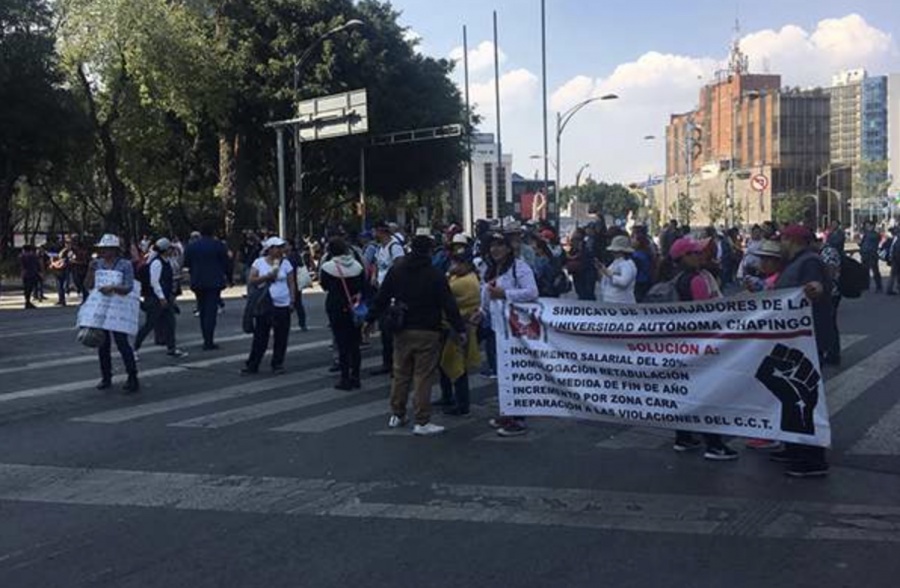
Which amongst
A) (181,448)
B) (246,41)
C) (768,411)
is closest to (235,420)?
(181,448)

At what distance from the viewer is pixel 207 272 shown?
1371cm

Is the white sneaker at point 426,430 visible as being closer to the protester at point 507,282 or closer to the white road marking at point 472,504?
the protester at point 507,282

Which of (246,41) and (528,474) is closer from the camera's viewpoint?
(528,474)

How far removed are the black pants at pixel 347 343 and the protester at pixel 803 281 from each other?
4.68 m

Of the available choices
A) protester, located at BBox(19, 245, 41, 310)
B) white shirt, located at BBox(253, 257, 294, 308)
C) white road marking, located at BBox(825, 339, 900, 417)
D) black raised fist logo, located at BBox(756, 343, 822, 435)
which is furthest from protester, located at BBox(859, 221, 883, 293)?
protester, located at BBox(19, 245, 41, 310)

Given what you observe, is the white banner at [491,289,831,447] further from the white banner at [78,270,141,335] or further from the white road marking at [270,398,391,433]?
the white banner at [78,270,141,335]

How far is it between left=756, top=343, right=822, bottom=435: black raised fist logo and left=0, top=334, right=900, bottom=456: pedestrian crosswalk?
1113 millimetres

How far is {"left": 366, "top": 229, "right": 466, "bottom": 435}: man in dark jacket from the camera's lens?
791 centimetres

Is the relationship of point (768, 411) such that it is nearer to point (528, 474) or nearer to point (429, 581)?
point (528, 474)

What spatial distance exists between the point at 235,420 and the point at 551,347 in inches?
124

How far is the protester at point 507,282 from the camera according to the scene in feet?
26.2

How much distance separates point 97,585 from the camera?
181 inches

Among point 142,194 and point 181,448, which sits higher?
point 142,194

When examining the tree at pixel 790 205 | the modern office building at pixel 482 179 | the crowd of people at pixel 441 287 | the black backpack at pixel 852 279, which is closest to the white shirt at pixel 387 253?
the crowd of people at pixel 441 287
